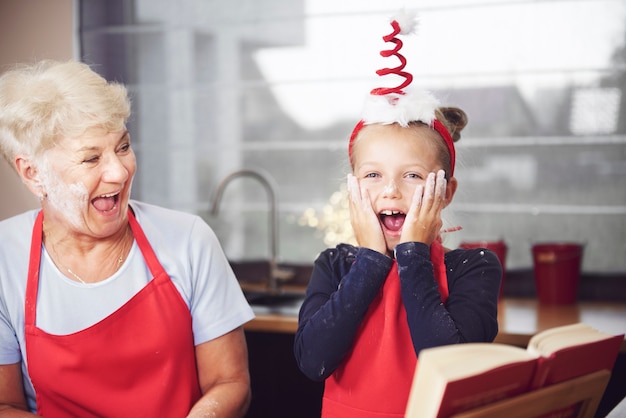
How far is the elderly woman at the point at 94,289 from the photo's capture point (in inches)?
60.7

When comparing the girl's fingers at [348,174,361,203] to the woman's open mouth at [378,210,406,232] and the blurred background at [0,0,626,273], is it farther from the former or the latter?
the blurred background at [0,0,626,273]

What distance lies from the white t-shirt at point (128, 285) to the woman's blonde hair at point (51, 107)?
0.24m

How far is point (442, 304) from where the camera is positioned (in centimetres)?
139

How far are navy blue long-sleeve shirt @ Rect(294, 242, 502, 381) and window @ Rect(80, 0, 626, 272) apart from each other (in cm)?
107

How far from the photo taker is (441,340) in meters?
1.33

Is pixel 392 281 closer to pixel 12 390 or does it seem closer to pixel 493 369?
pixel 493 369

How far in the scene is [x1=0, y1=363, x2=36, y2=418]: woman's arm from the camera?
5.02ft

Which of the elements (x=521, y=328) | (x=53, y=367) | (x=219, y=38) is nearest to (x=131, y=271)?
(x=53, y=367)

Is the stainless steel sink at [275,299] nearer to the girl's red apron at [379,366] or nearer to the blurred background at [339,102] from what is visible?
the blurred background at [339,102]

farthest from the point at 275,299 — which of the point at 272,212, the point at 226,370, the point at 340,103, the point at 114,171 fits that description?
the point at 114,171

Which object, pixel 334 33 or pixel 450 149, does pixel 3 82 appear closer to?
pixel 450 149

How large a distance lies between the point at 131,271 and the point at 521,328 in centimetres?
124

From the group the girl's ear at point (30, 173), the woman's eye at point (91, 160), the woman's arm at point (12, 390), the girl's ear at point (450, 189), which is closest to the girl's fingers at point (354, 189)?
the girl's ear at point (450, 189)

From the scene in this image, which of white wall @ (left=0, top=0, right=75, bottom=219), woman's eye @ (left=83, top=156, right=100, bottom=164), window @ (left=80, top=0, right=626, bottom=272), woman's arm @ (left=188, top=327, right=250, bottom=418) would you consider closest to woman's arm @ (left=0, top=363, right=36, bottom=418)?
woman's arm @ (left=188, top=327, right=250, bottom=418)
